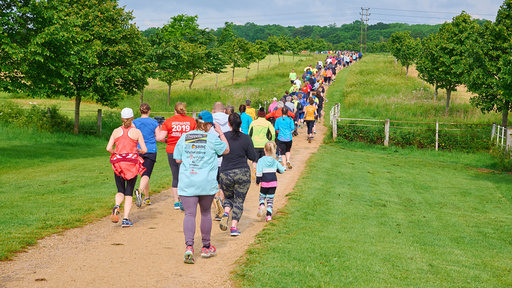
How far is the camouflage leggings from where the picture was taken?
8.41 meters

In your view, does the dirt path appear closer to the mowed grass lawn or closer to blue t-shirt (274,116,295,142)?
the mowed grass lawn

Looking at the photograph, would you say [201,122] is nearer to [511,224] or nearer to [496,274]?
[496,274]

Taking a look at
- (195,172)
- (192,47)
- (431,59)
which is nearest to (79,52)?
(195,172)

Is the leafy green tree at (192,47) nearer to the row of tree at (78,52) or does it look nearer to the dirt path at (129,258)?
the row of tree at (78,52)

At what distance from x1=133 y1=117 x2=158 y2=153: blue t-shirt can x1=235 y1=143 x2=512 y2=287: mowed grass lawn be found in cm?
302

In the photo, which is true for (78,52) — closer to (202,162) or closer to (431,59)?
(202,162)

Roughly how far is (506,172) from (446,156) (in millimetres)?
3926

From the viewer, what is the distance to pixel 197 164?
7004mm

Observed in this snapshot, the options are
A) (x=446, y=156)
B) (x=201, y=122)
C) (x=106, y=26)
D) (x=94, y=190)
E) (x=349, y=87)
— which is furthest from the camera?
(x=349, y=87)

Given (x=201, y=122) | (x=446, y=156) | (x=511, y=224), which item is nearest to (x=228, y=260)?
(x=201, y=122)

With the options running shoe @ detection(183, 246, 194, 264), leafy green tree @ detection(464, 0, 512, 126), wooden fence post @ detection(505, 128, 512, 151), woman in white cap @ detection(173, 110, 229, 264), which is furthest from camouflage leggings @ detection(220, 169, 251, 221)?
leafy green tree @ detection(464, 0, 512, 126)

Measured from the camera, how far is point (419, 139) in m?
25.6

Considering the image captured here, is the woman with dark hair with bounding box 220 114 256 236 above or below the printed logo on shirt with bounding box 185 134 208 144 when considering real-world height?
below

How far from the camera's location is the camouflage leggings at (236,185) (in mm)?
8414
